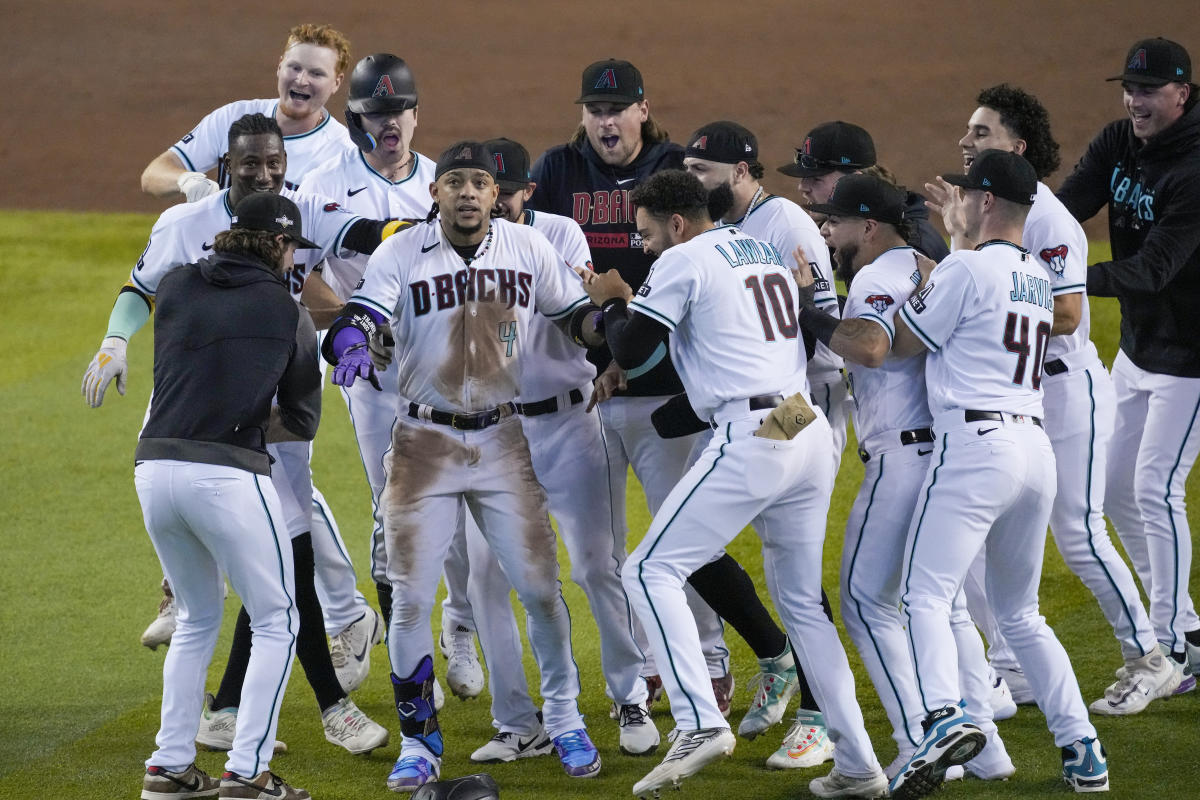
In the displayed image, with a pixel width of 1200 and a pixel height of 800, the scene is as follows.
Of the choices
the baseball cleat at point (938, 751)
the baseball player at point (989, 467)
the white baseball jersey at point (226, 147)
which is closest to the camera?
the baseball cleat at point (938, 751)

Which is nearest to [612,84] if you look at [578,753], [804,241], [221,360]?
[804,241]

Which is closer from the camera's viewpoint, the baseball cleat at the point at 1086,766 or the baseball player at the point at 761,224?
the baseball cleat at the point at 1086,766

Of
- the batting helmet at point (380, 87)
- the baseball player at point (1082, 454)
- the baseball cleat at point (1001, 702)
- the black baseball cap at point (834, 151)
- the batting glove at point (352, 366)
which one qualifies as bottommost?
the baseball cleat at point (1001, 702)

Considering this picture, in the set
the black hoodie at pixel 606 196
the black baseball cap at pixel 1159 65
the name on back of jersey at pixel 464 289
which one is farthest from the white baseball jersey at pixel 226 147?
the black baseball cap at pixel 1159 65

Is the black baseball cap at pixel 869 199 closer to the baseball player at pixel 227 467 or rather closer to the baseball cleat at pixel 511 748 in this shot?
the baseball player at pixel 227 467

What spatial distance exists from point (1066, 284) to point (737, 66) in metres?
13.7

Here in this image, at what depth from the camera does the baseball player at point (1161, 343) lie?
5043 mm

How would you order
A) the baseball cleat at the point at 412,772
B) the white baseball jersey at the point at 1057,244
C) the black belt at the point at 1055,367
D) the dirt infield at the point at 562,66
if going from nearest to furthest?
1. the baseball cleat at the point at 412,772
2. the white baseball jersey at the point at 1057,244
3. the black belt at the point at 1055,367
4. the dirt infield at the point at 562,66

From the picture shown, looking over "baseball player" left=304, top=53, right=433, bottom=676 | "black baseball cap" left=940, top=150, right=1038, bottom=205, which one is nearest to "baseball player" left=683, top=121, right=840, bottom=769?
"black baseball cap" left=940, top=150, right=1038, bottom=205

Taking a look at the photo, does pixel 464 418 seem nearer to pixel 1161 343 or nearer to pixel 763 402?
pixel 763 402

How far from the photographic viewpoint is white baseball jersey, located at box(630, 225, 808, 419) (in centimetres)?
406

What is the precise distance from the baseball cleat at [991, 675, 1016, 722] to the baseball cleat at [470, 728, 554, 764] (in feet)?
4.97

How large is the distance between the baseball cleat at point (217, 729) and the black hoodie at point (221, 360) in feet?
3.59

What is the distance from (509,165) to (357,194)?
93cm
